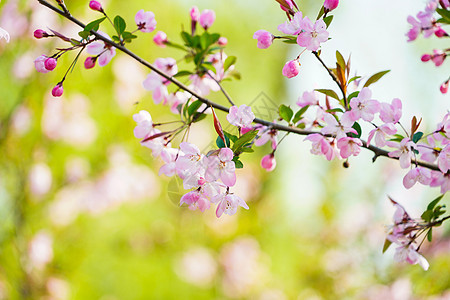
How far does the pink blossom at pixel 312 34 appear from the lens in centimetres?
66

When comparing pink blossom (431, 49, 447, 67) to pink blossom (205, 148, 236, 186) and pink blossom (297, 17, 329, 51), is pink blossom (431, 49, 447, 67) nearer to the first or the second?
pink blossom (297, 17, 329, 51)

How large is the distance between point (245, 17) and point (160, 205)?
126 inches

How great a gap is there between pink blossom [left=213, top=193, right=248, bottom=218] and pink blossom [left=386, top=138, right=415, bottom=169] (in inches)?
11.7

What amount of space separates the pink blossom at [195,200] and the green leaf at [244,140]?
0.33 feet

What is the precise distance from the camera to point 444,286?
5.14 ft

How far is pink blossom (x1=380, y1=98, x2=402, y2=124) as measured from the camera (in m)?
0.71

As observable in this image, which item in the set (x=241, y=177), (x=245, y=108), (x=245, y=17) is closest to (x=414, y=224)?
(x=245, y=108)

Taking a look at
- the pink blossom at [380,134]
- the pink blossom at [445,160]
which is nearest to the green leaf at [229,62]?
the pink blossom at [380,134]

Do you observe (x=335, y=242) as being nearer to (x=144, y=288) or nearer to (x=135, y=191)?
(x=135, y=191)

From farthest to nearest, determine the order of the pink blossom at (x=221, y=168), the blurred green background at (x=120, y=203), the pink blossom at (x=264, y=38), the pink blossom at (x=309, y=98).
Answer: the blurred green background at (x=120, y=203) → the pink blossom at (x=309, y=98) → the pink blossom at (x=264, y=38) → the pink blossom at (x=221, y=168)

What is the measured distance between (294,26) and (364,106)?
0.19 meters

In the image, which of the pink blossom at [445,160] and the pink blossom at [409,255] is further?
the pink blossom at [409,255]

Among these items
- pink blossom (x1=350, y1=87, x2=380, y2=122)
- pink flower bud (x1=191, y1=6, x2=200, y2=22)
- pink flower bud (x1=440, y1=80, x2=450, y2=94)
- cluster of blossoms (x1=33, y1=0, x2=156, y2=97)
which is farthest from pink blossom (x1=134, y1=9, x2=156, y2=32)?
pink flower bud (x1=440, y1=80, x2=450, y2=94)

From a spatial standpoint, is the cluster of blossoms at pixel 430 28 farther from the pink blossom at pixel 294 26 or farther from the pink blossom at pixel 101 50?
the pink blossom at pixel 101 50
